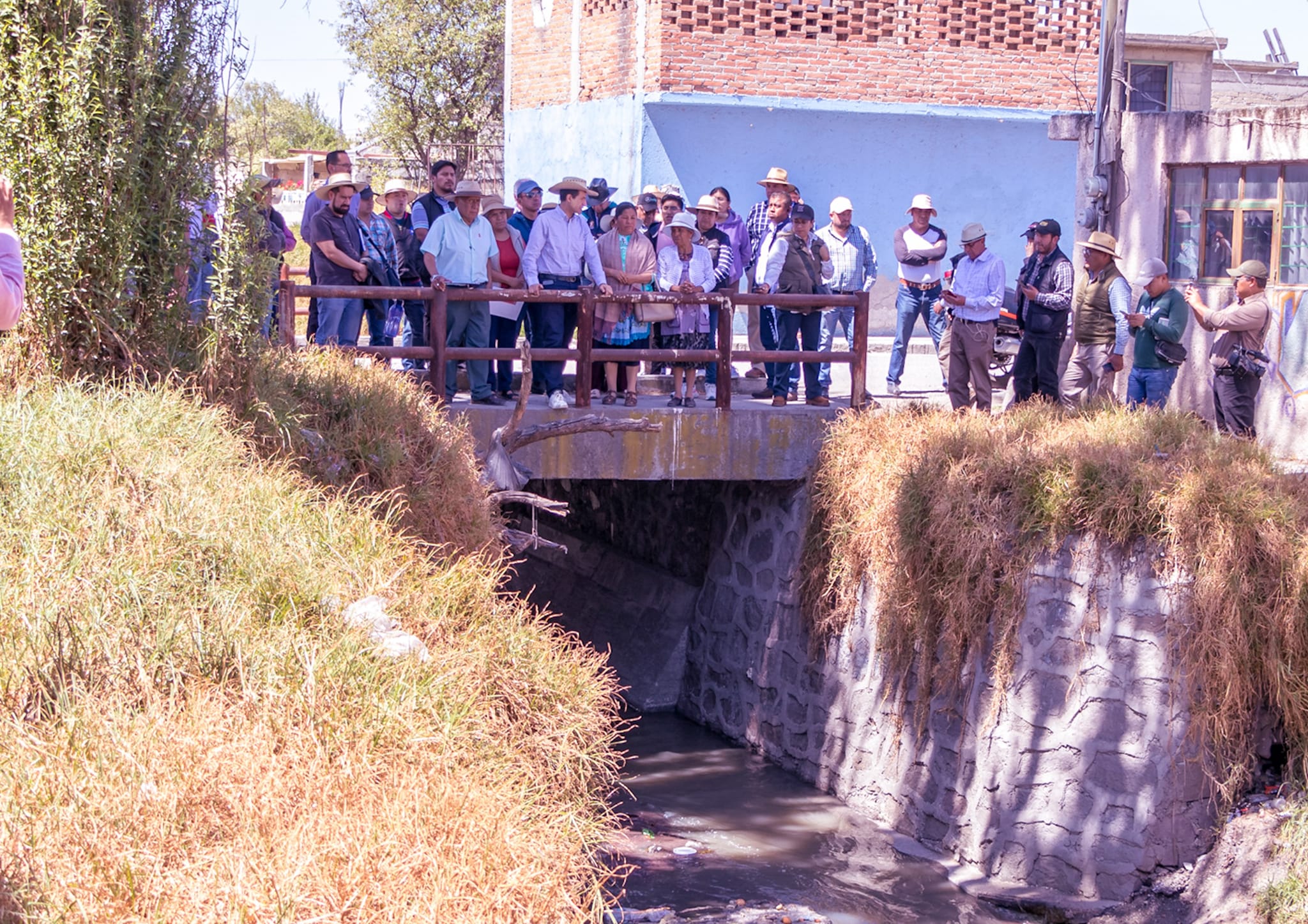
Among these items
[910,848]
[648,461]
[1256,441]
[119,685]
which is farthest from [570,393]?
[119,685]

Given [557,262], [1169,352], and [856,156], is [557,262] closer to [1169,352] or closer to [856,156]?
[1169,352]

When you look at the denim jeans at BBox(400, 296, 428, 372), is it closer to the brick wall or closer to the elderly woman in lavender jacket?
the elderly woman in lavender jacket

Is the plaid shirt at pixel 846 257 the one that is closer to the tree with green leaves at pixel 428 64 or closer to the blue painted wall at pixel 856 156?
the blue painted wall at pixel 856 156

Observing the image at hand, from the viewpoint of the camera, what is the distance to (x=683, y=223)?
34.3ft

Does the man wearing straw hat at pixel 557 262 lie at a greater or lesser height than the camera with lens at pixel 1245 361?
greater

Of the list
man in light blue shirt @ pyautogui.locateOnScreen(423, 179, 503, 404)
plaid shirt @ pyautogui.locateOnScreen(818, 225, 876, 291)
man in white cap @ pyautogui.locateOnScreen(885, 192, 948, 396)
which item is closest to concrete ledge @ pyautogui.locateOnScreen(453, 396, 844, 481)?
man in light blue shirt @ pyautogui.locateOnScreen(423, 179, 503, 404)

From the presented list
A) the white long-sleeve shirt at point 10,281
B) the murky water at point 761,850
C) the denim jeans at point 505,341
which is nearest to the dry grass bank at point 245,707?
the white long-sleeve shirt at point 10,281

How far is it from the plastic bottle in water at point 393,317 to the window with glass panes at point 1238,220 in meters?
6.47

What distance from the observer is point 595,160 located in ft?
57.3

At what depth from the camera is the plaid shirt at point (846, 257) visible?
1137 cm

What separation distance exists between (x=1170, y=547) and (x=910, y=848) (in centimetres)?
265

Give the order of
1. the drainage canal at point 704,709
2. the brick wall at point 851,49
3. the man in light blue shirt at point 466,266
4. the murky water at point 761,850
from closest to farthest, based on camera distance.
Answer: the murky water at point 761,850, the drainage canal at point 704,709, the man in light blue shirt at point 466,266, the brick wall at point 851,49

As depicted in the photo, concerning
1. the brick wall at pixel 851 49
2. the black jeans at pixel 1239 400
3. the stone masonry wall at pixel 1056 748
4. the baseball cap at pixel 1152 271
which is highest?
the brick wall at pixel 851 49

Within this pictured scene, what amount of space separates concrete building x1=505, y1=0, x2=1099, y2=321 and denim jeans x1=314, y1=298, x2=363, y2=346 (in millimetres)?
6951
